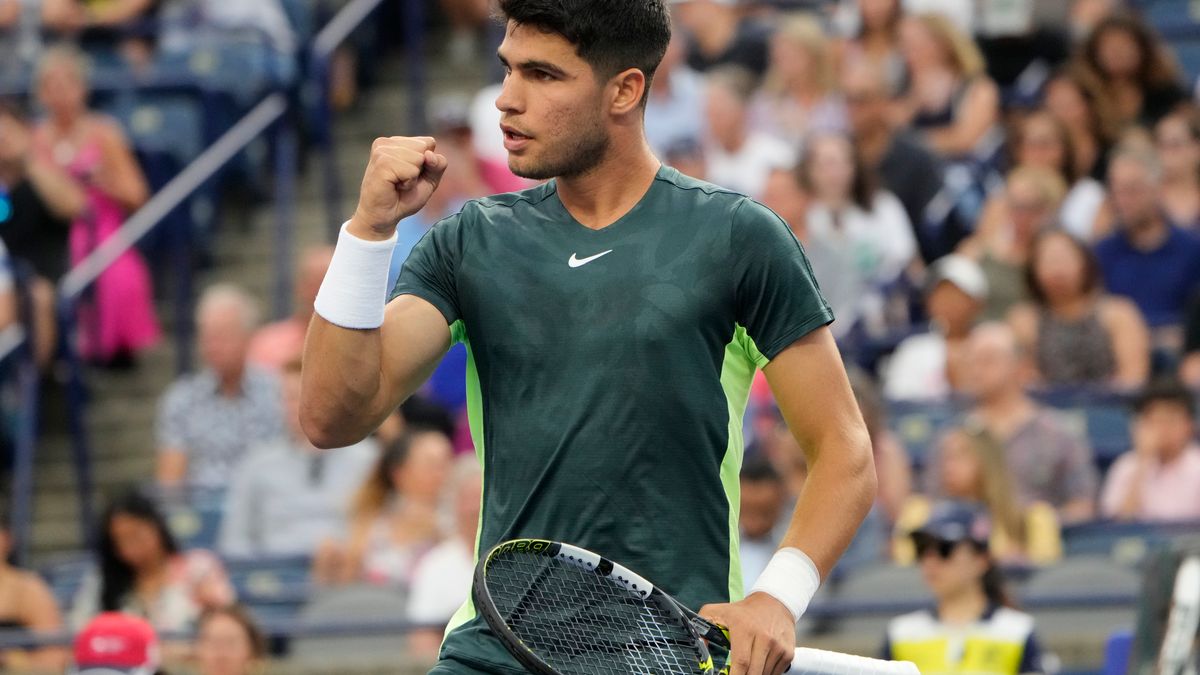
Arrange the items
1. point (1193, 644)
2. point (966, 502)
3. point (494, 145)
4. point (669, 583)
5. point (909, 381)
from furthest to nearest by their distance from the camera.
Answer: point (494, 145) < point (909, 381) < point (966, 502) < point (1193, 644) < point (669, 583)

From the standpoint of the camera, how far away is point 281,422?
34.1 ft

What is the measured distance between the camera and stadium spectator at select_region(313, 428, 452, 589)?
916cm

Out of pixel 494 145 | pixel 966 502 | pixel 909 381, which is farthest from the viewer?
pixel 494 145

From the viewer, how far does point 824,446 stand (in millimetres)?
3893

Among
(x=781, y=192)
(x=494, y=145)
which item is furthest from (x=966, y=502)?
(x=494, y=145)

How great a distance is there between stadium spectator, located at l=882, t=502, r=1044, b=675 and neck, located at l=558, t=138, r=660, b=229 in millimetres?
3974

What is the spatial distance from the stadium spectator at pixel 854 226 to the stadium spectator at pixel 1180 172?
1.38m

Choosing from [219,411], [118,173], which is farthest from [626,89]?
[118,173]

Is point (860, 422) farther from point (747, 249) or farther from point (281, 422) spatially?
point (281, 422)

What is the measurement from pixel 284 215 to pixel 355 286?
335 inches

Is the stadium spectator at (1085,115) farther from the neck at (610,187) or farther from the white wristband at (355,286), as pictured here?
the white wristband at (355,286)

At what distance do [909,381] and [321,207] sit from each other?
186 inches

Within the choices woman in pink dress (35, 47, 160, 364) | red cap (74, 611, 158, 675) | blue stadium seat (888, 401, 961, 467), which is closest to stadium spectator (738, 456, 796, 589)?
blue stadium seat (888, 401, 961, 467)

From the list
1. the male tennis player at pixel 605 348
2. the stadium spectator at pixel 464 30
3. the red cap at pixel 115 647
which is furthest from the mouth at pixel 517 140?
the stadium spectator at pixel 464 30
